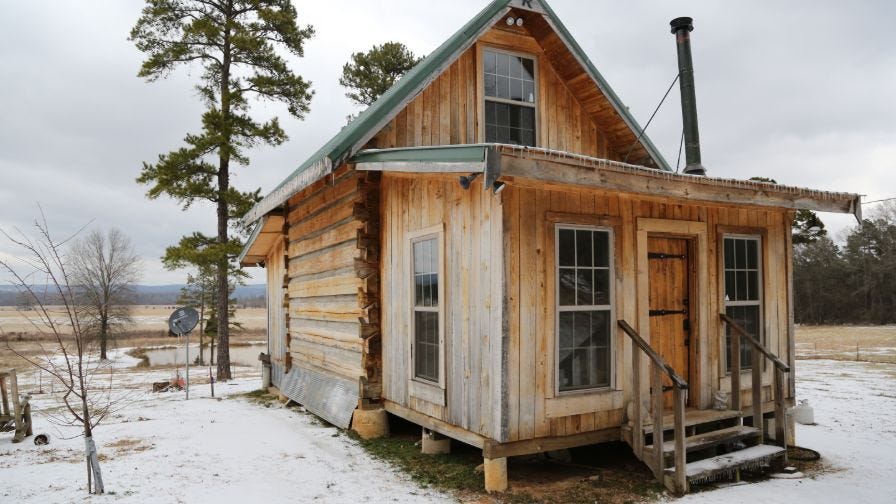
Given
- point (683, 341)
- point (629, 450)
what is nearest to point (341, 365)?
point (629, 450)

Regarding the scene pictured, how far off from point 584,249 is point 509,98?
3587 millimetres

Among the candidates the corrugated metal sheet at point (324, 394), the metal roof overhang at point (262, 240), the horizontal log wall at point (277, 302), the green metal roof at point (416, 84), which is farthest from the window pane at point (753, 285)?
the metal roof overhang at point (262, 240)

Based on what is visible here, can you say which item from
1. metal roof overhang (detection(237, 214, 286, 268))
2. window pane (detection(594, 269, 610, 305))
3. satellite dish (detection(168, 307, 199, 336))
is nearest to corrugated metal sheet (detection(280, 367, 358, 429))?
satellite dish (detection(168, 307, 199, 336))

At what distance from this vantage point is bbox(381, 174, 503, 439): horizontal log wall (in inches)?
241

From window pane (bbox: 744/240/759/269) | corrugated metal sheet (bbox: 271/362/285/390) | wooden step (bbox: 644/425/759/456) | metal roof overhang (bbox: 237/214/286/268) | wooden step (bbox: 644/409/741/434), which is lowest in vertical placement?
corrugated metal sheet (bbox: 271/362/285/390)

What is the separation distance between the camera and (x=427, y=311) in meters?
7.48

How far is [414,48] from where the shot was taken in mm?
24844

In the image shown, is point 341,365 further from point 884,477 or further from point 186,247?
point 186,247

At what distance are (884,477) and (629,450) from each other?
9.08 ft

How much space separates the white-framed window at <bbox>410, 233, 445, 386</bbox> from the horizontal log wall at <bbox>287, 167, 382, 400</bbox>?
45.3 inches

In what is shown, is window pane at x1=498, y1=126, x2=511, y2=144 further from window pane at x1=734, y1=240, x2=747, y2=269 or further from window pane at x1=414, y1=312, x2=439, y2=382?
window pane at x1=734, y1=240, x2=747, y2=269

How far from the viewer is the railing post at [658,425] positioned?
5.99m

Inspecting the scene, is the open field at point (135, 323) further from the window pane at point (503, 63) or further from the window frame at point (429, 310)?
the window pane at point (503, 63)

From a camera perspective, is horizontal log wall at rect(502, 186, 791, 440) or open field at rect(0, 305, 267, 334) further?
open field at rect(0, 305, 267, 334)
